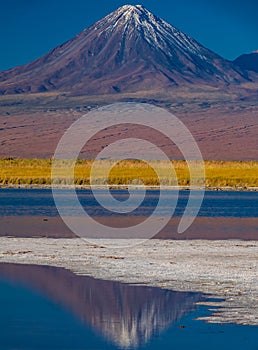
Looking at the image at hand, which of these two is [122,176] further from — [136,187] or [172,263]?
[172,263]

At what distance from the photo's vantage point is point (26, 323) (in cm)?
1329

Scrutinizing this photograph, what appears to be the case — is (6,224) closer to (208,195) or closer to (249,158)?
(208,195)

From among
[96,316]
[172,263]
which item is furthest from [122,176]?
[96,316]

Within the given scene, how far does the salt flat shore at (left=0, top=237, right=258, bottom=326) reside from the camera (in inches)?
600

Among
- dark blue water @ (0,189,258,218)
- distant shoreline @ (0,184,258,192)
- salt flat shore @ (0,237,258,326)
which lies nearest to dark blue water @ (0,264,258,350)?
salt flat shore @ (0,237,258,326)

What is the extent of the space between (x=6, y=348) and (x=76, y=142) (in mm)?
144499

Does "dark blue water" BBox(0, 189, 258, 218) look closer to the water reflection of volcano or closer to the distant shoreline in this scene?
the distant shoreline

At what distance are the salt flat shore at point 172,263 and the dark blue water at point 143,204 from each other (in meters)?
11.7

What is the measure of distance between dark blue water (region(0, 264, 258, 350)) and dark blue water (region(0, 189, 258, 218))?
19.0 meters

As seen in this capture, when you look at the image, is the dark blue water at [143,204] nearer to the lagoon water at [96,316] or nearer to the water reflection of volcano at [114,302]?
the water reflection of volcano at [114,302]

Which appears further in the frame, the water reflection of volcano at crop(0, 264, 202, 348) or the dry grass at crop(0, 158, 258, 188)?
the dry grass at crop(0, 158, 258, 188)

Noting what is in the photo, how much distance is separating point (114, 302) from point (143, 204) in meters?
28.5

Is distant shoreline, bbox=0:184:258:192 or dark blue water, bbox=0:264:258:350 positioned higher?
distant shoreline, bbox=0:184:258:192

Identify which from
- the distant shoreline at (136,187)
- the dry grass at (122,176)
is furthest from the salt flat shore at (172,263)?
the dry grass at (122,176)
